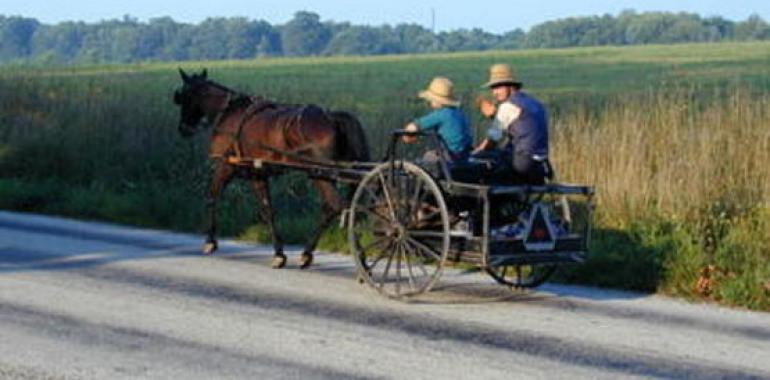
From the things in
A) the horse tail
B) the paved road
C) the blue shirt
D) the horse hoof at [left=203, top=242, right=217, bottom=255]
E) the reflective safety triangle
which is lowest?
the horse hoof at [left=203, top=242, right=217, bottom=255]

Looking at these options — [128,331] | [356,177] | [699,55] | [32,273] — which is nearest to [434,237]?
[356,177]

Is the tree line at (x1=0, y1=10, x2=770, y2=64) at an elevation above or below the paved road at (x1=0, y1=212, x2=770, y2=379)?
below

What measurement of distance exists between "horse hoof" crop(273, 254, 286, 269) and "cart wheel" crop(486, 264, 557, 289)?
1.98 meters

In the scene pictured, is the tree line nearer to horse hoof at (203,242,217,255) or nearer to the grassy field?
the grassy field

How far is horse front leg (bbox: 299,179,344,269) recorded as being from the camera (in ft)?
41.8

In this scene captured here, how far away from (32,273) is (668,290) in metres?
5.37

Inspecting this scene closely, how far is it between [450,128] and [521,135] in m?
0.68

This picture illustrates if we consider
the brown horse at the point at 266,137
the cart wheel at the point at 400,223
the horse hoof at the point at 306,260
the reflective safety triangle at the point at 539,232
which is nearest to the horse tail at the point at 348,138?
the brown horse at the point at 266,137

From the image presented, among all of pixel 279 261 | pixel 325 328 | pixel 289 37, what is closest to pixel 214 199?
pixel 279 261

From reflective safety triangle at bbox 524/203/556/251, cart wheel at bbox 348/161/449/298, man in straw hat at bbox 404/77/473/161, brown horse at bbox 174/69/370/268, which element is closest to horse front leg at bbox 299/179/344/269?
brown horse at bbox 174/69/370/268

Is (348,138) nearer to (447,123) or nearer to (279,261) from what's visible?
(279,261)

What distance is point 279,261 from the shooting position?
41.7ft

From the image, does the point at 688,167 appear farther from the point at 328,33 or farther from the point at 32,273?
the point at 328,33

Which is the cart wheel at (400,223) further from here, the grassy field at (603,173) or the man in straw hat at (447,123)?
the grassy field at (603,173)
